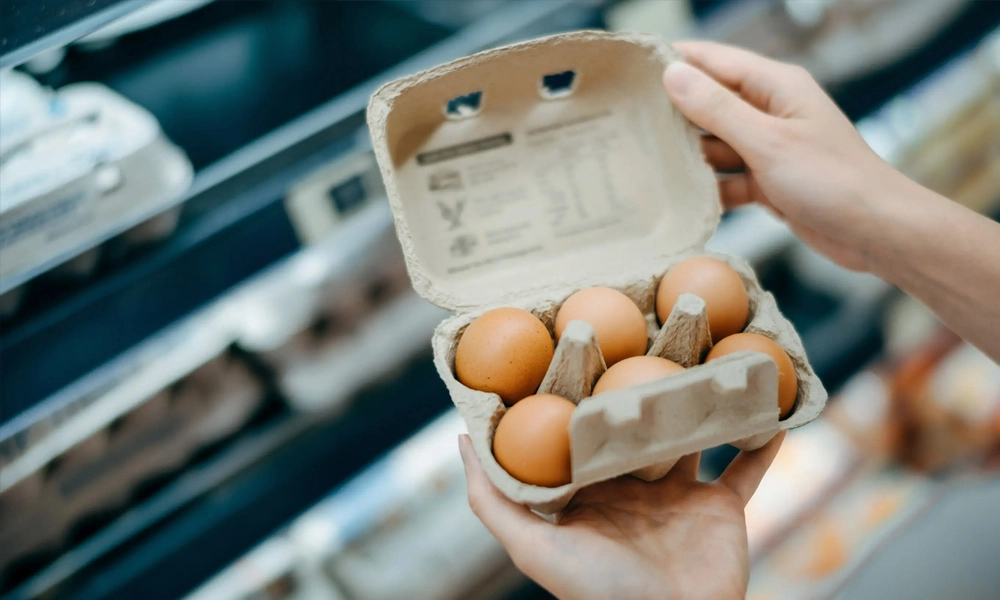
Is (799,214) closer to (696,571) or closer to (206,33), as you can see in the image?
(696,571)

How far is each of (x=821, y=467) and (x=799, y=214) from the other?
0.92 meters

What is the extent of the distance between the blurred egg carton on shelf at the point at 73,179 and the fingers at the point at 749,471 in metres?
1.05

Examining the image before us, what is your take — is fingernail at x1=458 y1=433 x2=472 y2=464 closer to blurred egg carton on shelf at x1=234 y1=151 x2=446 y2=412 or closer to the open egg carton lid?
the open egg carton lid

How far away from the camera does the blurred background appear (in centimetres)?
111

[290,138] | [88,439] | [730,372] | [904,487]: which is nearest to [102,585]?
[88,439]

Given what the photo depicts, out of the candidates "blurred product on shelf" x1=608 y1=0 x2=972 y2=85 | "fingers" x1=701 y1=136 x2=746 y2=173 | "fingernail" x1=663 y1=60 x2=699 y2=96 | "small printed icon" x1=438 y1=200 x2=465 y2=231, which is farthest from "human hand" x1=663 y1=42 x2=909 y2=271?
"small printed icon" x1=438 y1=200 x2=465 y2=231

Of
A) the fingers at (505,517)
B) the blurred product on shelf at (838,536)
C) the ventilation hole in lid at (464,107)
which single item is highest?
the ventilation hole in lid at (464,107)

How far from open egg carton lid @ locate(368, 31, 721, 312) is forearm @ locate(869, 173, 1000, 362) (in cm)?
33

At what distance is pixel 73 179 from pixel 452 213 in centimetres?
61

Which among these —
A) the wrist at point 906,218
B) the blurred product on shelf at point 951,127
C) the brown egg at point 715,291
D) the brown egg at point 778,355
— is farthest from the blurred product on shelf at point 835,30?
the brown egg at point 778,355

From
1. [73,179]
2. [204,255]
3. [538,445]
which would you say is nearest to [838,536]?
[538,445]

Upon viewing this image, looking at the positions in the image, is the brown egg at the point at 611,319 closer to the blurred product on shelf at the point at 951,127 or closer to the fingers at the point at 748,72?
the fingers at the point at 748,72

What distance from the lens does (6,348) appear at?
1.12 meters

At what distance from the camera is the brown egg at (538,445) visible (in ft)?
2.89
